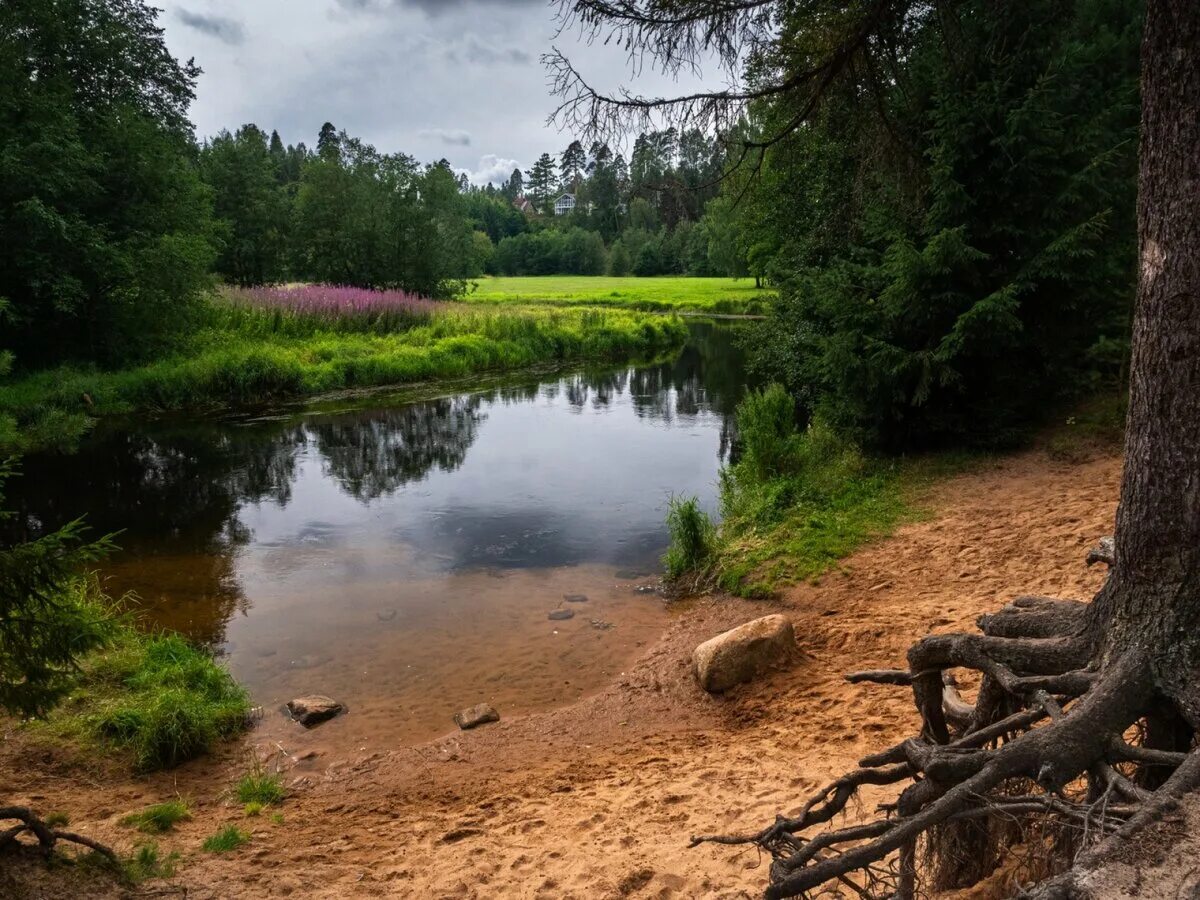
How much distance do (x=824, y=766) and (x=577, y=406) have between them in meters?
18.8

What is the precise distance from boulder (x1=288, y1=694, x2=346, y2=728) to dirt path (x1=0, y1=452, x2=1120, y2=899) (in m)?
0.65

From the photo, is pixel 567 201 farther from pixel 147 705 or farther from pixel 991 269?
pixel 991 269

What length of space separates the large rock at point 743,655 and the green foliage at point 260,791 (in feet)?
11.7

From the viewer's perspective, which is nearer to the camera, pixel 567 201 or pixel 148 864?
pixel 148 864

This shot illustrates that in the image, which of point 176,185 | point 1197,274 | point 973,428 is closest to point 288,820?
point 1197,274

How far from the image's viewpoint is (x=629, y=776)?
5.94m

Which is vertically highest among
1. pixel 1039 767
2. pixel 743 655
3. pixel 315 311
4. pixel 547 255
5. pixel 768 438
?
pixel 547 255

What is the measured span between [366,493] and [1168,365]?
13788 millimetres

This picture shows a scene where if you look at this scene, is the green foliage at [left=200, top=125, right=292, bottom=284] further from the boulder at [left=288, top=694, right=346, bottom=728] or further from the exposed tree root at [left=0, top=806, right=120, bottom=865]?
the exposed tree root at [left=0, top=806, right=120, bottom=865]

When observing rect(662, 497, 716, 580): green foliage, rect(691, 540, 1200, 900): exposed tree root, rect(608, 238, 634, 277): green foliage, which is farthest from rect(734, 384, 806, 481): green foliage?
rect(608, 238, 634, 277): green foliage

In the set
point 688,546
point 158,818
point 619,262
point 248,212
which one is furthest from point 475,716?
point 619,262

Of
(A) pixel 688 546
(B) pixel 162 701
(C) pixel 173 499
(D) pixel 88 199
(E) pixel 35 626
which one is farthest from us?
(D) pixel 88 199

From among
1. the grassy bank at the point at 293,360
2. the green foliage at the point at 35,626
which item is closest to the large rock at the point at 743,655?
the green foliage at the point at 35,626

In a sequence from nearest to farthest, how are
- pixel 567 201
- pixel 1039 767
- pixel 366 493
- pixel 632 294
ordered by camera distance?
pixel 1039 767
pixel 567 201
pixel 366 493
pixel 632 294
